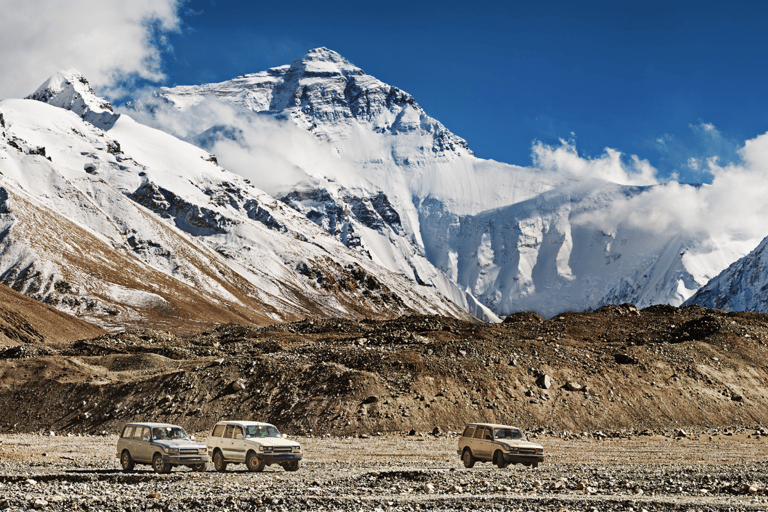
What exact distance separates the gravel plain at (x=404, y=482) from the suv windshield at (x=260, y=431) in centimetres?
161

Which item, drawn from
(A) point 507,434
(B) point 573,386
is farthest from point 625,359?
(A) point 507,434

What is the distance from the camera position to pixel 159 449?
31.6 metres

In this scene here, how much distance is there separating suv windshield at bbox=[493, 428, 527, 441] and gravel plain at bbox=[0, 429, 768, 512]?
141 centimetres

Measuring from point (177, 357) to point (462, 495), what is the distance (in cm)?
5826

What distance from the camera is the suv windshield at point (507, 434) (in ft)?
114

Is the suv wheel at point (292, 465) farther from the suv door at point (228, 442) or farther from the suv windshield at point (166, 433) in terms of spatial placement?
the suv windshield at point (166, 433)

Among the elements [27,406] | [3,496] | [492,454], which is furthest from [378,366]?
[3,496]

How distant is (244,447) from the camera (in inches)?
1281

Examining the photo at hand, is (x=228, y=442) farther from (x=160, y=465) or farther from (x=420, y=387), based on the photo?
(x=420, y=387)

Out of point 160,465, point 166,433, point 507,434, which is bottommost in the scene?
point 160,465

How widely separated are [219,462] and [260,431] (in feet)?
7.40

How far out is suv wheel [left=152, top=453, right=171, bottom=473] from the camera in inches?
1235

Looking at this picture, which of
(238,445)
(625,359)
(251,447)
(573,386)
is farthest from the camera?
(625,359)

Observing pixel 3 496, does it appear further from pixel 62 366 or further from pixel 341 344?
pixel 341 344
